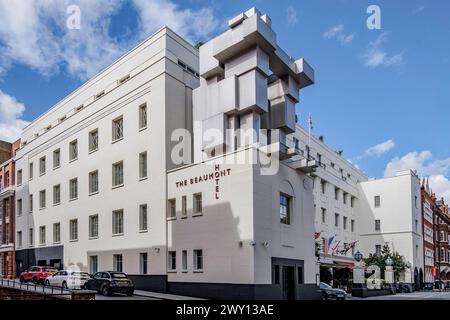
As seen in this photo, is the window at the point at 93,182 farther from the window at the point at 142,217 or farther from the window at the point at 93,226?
the window at the point at 142,217

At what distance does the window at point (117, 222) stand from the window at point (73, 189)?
23.3ft

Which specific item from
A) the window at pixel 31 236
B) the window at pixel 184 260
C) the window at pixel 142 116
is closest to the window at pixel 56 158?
the window at pixel 31 236

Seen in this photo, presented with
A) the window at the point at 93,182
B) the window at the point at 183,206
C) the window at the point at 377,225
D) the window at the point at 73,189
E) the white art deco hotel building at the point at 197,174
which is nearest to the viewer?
the white art deco hotel building at the point at 197,174

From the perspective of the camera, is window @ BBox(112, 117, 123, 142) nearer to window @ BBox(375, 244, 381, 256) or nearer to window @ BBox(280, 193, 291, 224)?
window @ BBox(280, 193, 291, 224)

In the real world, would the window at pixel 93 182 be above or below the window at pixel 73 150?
below

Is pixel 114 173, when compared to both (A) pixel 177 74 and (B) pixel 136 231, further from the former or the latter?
(A) pixel 177 74

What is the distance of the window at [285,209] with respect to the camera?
102 feet

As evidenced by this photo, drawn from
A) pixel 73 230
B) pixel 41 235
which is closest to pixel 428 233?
pixel 73 230

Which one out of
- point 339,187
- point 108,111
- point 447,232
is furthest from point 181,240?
point 447,232

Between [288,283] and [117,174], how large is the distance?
16.3 metres

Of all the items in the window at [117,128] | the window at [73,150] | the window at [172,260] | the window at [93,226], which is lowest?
the window at [172,260]

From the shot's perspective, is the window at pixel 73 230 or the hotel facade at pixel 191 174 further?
the window at pixel 73 230

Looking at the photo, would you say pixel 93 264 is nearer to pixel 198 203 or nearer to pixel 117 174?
pixel 117 174

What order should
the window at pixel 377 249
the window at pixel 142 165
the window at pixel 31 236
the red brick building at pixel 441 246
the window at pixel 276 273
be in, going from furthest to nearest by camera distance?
the red brick building at pixel 441 246
the window at pixel 377 249
the window at pixel 31 236
the window at pixel 142 165
the window at pixel 276 273
